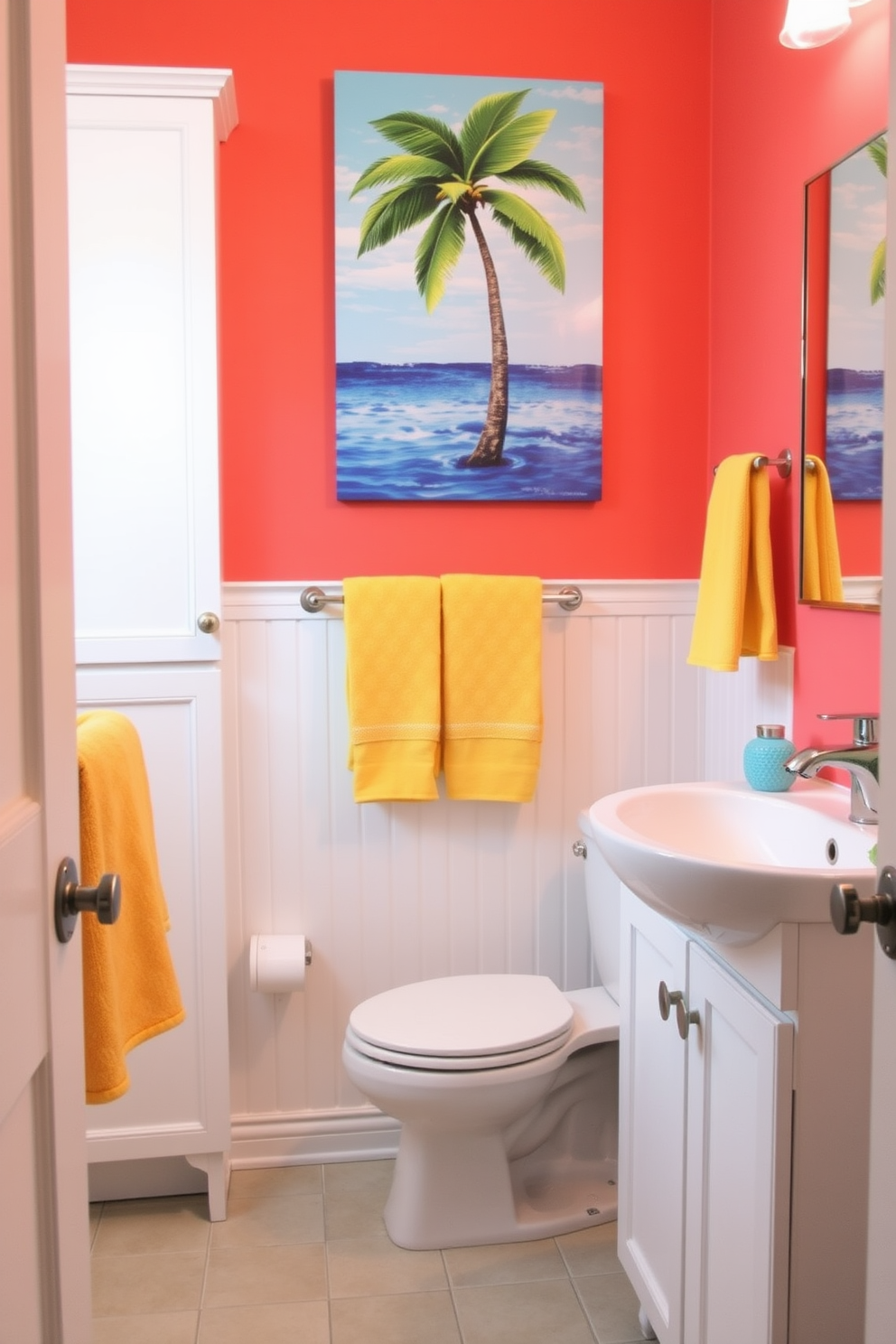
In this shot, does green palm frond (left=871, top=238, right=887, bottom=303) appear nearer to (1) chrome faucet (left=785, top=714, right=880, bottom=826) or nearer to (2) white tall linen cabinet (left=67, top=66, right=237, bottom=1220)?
(1) chrome faucet (left=785, top=714, right=880, bottom=826)

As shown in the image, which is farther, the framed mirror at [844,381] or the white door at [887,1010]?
the framed mirror at [844,381]

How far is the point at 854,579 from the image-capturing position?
1.88 metres

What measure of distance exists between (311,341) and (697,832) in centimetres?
126

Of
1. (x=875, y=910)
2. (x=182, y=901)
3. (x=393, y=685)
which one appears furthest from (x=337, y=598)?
(x=875, y=910)

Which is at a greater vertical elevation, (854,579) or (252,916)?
(854,579)

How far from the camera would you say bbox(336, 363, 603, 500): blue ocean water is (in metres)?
2.47

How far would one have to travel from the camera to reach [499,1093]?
2.10m

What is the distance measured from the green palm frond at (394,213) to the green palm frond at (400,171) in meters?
0.02

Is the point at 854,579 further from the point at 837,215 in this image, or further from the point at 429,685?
the point at 429,685

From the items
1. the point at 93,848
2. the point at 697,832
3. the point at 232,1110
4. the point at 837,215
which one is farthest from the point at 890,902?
the point at 232,1110

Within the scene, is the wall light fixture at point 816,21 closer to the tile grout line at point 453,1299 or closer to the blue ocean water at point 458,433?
the blue ocean water at point 458,433

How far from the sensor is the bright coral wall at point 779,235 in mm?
1889

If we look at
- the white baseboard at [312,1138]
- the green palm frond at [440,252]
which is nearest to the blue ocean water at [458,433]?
the green palm frond at [440,252]

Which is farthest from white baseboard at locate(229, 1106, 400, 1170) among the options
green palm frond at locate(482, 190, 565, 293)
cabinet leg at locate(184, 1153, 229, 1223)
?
green palm frond at locate(482, 190, 565, 293)
